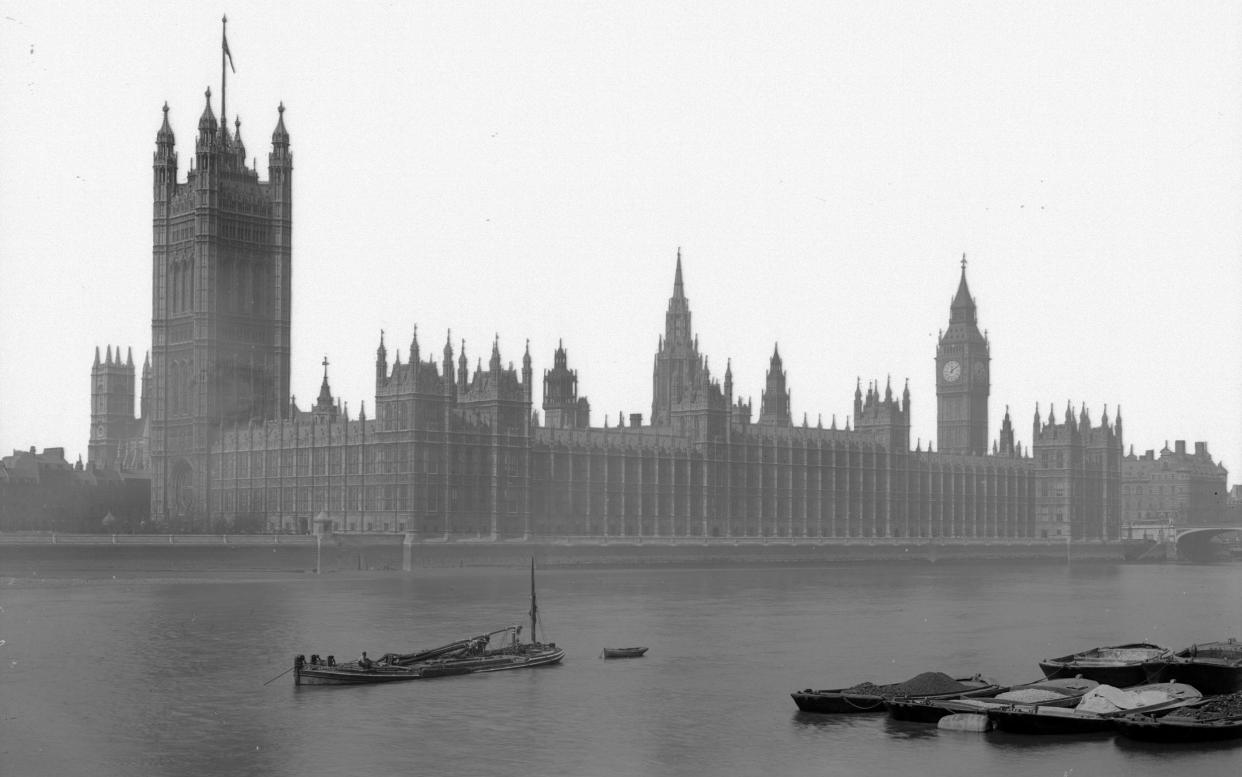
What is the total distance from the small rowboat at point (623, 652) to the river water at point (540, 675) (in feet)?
1.85

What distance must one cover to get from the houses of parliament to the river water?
60.0 ft

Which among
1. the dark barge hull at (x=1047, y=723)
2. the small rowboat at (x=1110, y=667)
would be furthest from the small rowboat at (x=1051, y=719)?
the small rowboat at (x=1110, y=667)

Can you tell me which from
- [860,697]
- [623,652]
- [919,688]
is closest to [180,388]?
[623,652]

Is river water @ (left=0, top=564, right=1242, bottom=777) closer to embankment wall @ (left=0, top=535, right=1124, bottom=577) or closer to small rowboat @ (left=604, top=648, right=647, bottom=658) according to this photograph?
small rowboat @ (left=604, top=648, right=647, bottom=658)

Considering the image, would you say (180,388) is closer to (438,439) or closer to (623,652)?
(438,439)

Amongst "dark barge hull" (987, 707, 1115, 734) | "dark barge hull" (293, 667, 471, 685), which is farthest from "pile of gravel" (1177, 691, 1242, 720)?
"dark barge hull" (293, 667, 471, 685)

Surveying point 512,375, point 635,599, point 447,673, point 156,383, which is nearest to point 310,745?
point 447,673

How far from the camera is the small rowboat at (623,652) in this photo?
62.4 meters

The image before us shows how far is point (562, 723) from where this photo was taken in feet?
156

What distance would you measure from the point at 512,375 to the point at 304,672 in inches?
2902

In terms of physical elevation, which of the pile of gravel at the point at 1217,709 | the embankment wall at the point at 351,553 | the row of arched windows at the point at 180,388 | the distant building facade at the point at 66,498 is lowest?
the pile of gravel at the point at 1217,709

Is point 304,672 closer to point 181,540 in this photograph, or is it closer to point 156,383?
point 181,540

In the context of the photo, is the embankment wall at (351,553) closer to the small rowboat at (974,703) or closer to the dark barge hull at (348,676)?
the dark barge hull at (348,676)

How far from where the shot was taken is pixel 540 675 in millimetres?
57062
